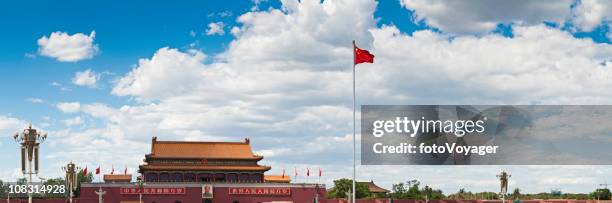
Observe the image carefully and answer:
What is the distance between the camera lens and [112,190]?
3103 inches

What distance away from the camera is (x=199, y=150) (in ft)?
274

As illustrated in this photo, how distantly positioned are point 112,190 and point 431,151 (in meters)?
38.9

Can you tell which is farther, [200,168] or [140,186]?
[200,168]

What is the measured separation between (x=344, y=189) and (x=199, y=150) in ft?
78.1

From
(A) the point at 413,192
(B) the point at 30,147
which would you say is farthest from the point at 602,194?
(B) the point at 30,147

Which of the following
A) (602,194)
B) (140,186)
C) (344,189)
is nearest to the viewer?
(140,186)

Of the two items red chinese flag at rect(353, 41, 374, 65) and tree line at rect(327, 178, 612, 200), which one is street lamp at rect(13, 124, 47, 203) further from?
tree line at rect(327, 178, 612, 200)

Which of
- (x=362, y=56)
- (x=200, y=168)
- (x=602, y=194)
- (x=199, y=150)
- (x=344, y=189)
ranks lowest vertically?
(x=602, y=194)

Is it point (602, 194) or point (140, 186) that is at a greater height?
point (140, 186)

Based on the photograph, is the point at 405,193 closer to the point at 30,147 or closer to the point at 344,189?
the point at 344,189

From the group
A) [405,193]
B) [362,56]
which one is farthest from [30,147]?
[405,193]

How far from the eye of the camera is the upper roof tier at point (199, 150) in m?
82.4

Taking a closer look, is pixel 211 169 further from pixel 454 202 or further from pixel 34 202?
pixel 454 202

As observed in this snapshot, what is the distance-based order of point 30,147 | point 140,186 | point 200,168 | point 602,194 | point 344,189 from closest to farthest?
1. point 30,147
2. point 140,186
3. point 200,168
4. point 344,189
5. point 602,194
